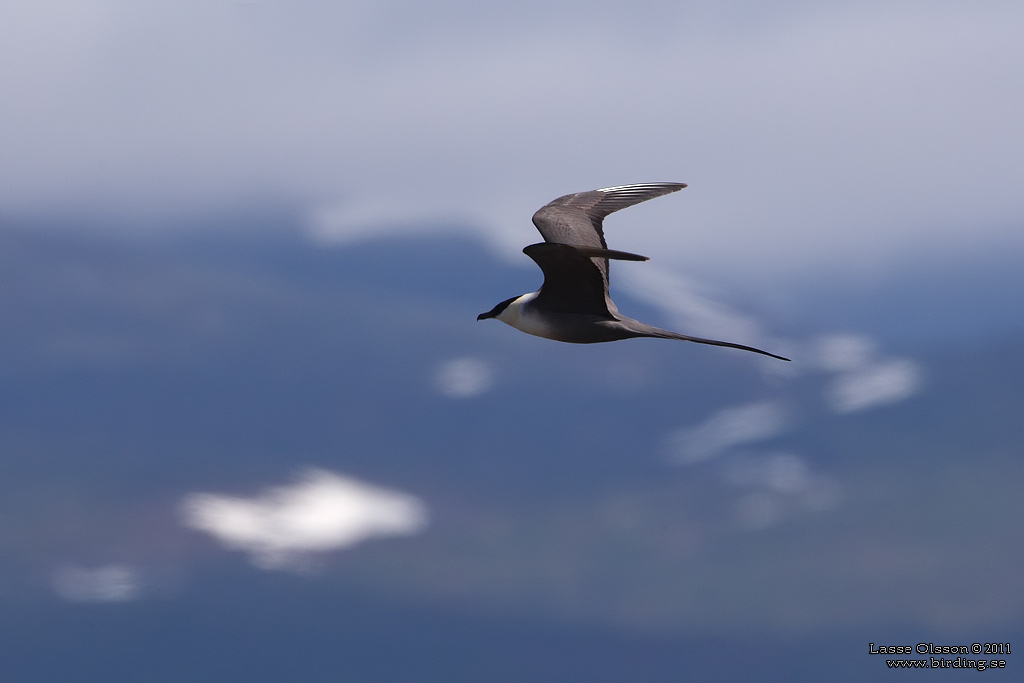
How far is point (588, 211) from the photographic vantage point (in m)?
15.7

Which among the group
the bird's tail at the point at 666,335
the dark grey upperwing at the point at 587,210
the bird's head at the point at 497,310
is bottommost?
the bird's tail at the point at 666,335

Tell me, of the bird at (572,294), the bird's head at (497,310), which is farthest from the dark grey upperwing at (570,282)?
the bird's head at (497,310)

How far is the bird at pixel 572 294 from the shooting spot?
12.9m

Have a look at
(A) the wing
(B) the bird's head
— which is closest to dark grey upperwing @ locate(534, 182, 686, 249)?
(A) the wing

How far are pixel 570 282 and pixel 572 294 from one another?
0.75 feet

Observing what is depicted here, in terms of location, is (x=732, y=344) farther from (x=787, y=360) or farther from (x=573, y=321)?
(x=573, y=321)

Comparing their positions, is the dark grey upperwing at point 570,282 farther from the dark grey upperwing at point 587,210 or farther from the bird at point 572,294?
the dark grey upperwing at point 587,210

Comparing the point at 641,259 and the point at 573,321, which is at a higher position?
the point at 573,321

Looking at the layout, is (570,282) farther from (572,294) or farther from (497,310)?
(497,310)

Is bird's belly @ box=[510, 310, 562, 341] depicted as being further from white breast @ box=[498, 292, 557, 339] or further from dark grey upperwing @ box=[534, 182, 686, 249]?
dark grey upperwing @ box=[534, 182, 686, 249]

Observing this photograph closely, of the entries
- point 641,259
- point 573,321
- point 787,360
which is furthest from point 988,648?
point 641,259

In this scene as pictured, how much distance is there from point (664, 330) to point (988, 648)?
691 cm

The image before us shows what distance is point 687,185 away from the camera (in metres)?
16.0

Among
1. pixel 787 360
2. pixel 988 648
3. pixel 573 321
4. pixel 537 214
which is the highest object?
pixel 537 214
